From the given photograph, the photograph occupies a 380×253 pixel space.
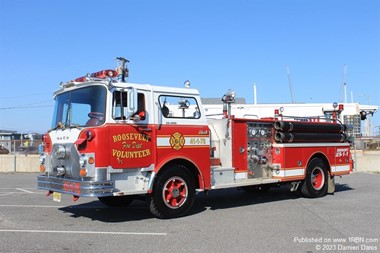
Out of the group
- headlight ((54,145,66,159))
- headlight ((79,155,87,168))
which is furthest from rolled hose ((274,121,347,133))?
headlight ((54,145,66,159))

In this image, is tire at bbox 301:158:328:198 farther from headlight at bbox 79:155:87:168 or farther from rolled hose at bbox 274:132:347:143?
headlight at bbox 79:155:87:168

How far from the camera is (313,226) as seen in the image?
7.68m

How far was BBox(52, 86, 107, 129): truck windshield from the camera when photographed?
25.4ft

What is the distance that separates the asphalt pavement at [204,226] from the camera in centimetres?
632

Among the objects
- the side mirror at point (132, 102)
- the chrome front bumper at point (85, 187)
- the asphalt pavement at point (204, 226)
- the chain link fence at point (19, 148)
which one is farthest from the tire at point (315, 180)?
the chain link fence at point (19, 148)

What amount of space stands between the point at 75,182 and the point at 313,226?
432 cm

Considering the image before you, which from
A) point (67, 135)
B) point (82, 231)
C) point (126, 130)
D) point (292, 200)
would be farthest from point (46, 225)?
point (292, 200)

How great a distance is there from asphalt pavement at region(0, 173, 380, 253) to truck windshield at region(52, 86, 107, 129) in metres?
1.90

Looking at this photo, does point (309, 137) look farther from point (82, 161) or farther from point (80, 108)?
point (82, 161)

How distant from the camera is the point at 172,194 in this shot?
8.34 metres

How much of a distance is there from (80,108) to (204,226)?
3.22 meters

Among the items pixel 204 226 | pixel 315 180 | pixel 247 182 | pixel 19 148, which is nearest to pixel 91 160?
pixel 204 226

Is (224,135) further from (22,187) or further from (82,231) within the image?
(22,187)

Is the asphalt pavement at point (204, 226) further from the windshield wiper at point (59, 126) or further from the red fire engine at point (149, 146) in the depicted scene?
the windshield wiper at point (59, 126)
